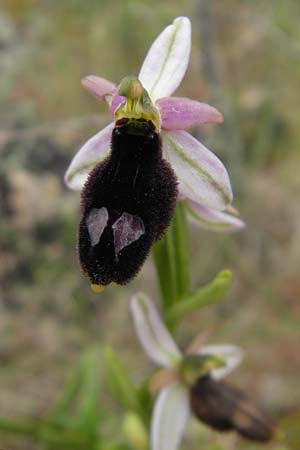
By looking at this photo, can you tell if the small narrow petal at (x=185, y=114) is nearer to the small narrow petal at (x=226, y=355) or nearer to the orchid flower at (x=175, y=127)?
the orchid flower at (x=175, y=127)

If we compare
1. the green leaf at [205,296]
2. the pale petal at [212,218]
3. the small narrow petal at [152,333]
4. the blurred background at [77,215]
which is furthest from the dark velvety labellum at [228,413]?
the blurred background at [77,215]

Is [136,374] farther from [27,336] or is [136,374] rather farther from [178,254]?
[178,254]

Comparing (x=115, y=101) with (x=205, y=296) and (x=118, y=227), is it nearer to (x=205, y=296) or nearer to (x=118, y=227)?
(x=118, y=227)

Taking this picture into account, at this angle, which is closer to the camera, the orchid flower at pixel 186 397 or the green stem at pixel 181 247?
the green stem at pixel 181 247

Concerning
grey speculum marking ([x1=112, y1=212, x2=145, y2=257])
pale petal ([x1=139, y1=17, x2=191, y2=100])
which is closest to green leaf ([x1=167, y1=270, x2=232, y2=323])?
grey speculum marking ([x1=112, y1=212, x2=145, y2=257])

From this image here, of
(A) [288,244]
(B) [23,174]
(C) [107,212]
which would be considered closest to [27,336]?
(B) [23,174]

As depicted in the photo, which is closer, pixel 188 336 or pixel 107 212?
pixel 107 212

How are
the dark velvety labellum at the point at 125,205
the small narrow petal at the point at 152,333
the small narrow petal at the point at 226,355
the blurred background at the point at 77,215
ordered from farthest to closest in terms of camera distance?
the blurred background at the point at 77,215 → the small narrow petal at the point at 226,355 → the small narrow petal at the point at 152,333 → the dark velvety labellum at the point at 125,205

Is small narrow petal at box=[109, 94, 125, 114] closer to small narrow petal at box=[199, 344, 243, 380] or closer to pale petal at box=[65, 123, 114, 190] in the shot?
pale petal at box=[65, 123, 114, 190]
